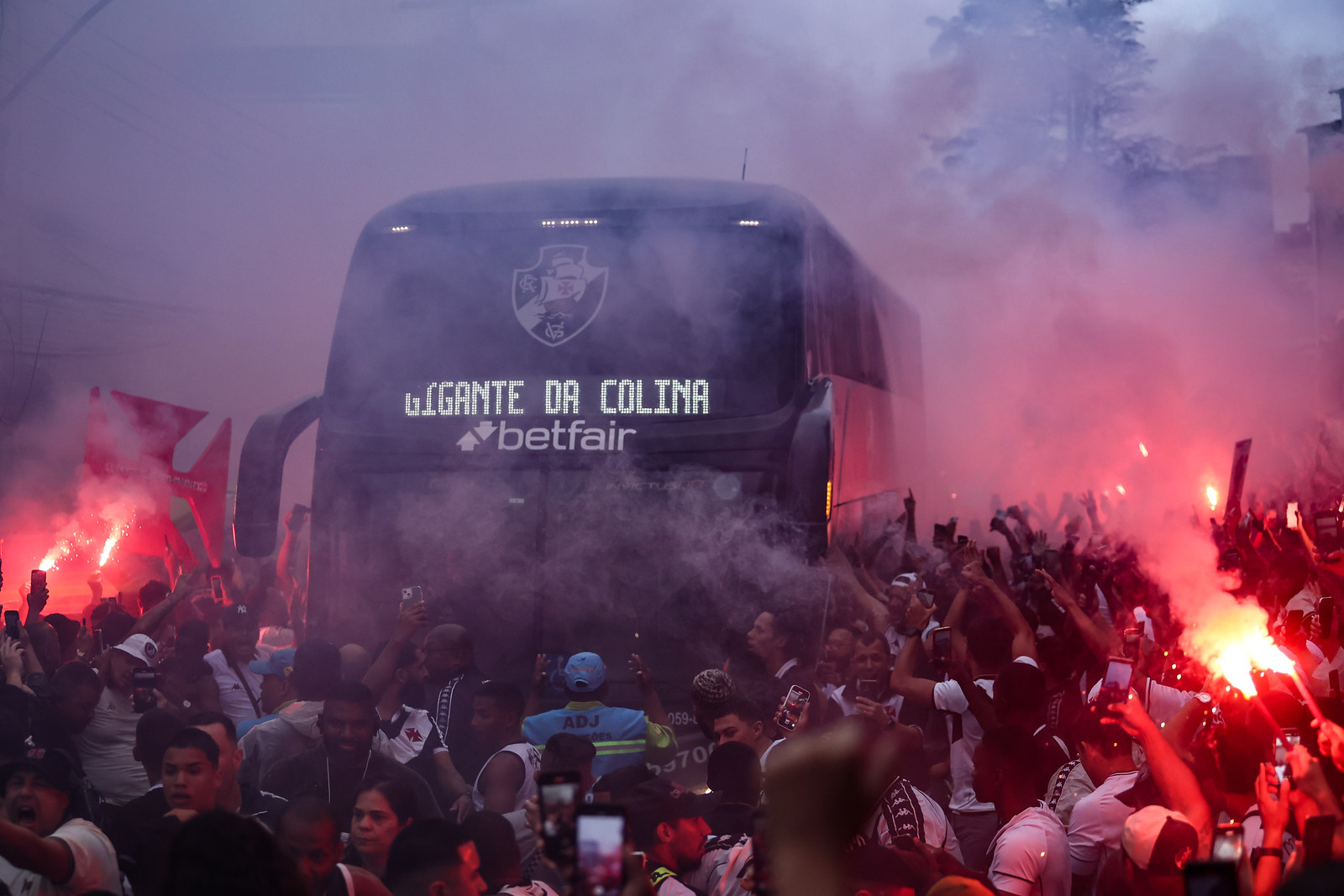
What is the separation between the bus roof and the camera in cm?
571

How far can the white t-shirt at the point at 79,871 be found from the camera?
269cm

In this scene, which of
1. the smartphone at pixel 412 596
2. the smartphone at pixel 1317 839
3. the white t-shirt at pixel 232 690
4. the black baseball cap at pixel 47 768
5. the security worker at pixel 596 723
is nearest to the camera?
the smartphone at pixel 1317 839

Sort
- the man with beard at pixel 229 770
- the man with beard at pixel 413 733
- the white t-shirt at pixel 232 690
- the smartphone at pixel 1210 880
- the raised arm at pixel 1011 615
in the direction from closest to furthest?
the smartphone at pixel 1210 880 < the man with beard at pixel 229 770 < the man with beard at pixel 413 733 < the raised arm at pixel 1011 615 < the white t-shirt at pixel 232 690

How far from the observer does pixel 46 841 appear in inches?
104

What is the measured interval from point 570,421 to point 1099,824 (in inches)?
122

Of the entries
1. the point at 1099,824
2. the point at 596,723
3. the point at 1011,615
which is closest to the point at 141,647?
the point at 596,723

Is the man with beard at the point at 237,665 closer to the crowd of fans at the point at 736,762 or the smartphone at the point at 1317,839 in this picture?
the crowd of fans at the point at 736,762

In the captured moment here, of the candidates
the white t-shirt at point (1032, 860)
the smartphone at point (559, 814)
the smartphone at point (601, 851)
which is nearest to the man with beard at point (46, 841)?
the smartphone at point (559, 814)

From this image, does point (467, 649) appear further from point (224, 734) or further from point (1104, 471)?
point (1104, 471)

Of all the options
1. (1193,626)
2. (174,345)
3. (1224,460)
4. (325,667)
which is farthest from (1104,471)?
(325,667)

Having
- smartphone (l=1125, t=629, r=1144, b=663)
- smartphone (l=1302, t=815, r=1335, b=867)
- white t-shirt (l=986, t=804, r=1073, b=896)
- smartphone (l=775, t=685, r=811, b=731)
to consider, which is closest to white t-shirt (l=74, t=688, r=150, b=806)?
smartphone (l=775, t=685, r=811, b=731)

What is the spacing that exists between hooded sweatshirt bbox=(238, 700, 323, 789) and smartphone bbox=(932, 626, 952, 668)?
2.21 m

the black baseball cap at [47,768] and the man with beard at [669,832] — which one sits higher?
the black baseball cap at [47,768]

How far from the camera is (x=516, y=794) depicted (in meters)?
3.66
